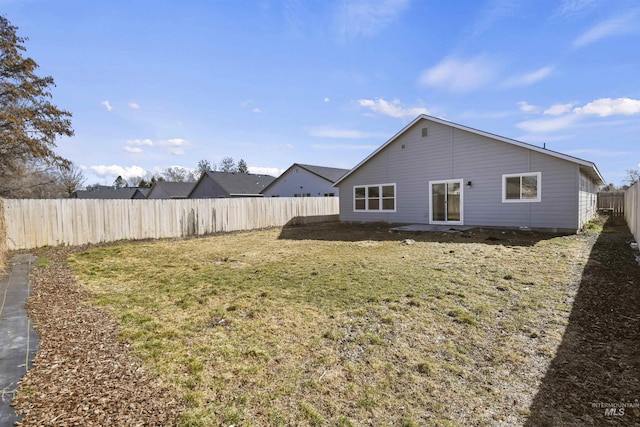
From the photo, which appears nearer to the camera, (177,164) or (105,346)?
(105,346)

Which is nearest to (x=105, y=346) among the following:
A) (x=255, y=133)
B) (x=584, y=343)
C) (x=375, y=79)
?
(x=584, y=343)

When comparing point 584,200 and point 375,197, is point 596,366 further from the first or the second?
point 375,197

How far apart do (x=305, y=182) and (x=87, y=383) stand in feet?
83.6

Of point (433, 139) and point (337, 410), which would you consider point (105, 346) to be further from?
point (433, 139)

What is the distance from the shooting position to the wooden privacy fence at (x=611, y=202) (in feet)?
60.8

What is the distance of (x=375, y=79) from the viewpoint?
15.8 meters

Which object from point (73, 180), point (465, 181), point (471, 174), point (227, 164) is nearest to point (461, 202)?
point (465, 181)

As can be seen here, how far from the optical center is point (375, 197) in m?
16.9

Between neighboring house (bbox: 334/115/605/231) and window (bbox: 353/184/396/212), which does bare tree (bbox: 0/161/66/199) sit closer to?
window (bbox: 353/184/396/212)

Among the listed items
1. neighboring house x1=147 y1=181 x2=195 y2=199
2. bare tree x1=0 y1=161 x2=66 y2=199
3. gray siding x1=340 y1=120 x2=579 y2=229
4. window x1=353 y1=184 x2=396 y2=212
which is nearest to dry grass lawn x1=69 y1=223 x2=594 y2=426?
gray siding x1=340 y1=120 x2=579 y2=229

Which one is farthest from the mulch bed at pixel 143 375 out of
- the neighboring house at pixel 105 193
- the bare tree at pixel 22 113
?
the neighboring house at pixel 105 193

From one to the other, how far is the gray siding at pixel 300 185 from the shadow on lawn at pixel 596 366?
21.9 metres

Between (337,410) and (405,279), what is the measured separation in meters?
3.83

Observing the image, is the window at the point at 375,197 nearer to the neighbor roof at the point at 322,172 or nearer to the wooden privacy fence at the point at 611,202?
the neighbor roof at the point at 322,172
